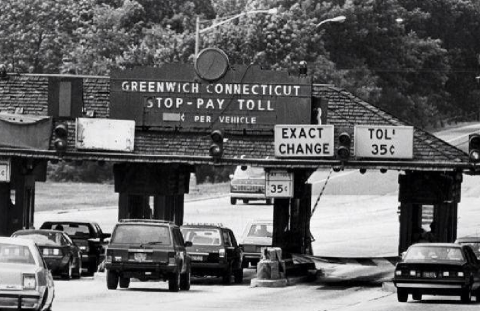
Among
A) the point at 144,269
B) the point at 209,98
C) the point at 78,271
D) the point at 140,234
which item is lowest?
the point at 78,271

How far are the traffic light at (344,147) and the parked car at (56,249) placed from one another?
23.9 ft

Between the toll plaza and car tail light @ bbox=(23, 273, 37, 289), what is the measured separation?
17.9 m

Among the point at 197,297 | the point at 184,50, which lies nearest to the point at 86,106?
the point at 197,297

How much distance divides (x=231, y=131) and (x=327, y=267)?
31.4ft

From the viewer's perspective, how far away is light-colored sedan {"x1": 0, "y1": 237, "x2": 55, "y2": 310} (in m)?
27.9

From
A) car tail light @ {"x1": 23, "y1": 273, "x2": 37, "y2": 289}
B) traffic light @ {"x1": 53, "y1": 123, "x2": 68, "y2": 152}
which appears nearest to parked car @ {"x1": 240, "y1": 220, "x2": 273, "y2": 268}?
traffic light @ {"x1": 53, "y1": 123, "x2": 68, "y2": 152}

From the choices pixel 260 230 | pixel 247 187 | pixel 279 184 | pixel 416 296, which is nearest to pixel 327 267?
pixel 260 230

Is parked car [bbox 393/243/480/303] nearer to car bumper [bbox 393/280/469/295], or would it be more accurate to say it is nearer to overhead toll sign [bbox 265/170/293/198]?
car bumper [bbox 393/280/469/295]

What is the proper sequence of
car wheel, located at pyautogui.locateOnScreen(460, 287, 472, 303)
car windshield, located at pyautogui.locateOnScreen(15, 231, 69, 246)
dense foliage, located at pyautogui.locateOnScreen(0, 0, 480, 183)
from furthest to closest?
dense foliage, located at pyautogui.locateOnScreen(0, 0, 480, 183), car windshield, located at pyautogui.locateOnScreen(15, 231, 69, 246), car wheel, located at pyautogui.locateOnScreen(460, 287, 472, 303)

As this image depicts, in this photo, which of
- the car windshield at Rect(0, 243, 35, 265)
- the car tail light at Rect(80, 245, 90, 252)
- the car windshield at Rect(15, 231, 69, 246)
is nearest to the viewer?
the car windshield at Rect(0, 243, 35, 265)

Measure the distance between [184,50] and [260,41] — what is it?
4.56 metres

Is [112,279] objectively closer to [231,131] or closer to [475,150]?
[231,131]

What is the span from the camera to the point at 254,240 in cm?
5188

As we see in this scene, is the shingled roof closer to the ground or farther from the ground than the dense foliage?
closer to the ground
